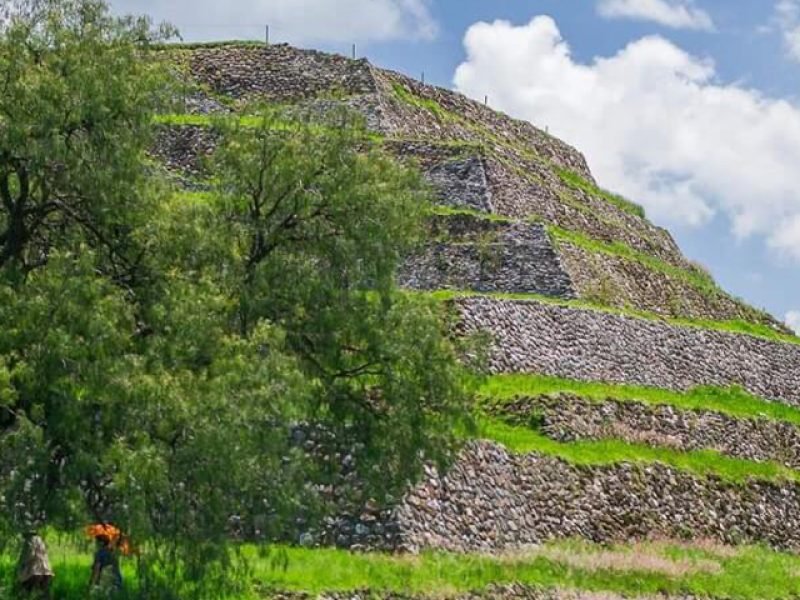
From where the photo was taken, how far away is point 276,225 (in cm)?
2736

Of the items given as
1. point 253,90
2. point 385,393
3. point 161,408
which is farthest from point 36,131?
point 253,90

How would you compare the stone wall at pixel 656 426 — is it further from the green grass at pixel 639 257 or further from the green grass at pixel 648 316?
the green grass at pixel 639 257

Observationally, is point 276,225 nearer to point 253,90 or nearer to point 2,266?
point 2,266

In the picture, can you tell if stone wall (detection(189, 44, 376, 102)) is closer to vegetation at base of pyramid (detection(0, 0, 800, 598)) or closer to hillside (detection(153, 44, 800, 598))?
hillside (detection(153, 44, 800, 598))

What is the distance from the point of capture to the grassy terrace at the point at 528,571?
2647 centimetres

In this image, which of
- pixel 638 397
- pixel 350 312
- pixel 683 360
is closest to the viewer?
pixel 350 312

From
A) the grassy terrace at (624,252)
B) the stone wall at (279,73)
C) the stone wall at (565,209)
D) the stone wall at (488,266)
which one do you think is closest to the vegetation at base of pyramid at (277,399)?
the stone wall at (488,266)

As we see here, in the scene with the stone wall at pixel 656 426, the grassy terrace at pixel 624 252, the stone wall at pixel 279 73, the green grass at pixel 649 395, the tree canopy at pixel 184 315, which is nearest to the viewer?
the tree canopy at pixel 184 315

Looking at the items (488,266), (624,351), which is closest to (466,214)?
(488,266)

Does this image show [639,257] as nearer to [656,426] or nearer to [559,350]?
[559,350]

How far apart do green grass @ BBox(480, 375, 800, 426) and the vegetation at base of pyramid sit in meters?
0.19

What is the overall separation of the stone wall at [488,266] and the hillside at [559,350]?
0.07 m

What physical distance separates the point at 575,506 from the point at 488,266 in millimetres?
13984

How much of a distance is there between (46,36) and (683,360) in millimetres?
29638
